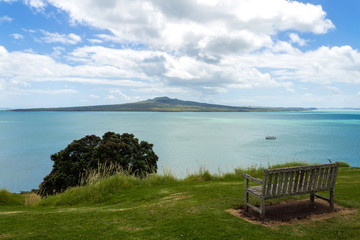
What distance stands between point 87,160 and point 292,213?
59.9 ft

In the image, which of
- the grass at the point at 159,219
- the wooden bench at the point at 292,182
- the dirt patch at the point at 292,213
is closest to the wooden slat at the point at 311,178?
the wooden bench at the point at 292,182

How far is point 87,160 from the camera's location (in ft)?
67.2

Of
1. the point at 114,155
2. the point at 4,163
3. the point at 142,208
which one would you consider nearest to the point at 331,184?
the point at 142,208

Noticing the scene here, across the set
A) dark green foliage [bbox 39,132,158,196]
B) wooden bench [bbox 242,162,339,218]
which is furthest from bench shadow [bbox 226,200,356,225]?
dark green foliage [bbox 39,132,158,196]

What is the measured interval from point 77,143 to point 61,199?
13447 mm

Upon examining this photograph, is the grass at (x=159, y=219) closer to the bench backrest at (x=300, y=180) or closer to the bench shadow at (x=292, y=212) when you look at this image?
the bench shadow at (x=292, y=212)

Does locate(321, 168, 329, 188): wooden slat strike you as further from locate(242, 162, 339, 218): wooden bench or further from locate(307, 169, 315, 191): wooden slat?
locate(307, 169, 315, 191): wooden slat

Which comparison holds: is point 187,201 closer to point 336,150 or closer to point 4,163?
point 4,163

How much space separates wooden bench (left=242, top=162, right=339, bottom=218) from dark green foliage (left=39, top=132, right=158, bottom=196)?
14.4 meters

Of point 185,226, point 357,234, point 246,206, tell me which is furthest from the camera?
point 246,206

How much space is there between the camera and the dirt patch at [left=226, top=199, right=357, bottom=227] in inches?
217

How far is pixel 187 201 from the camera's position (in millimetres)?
7090

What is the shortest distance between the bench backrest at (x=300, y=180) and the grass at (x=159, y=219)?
0.81 m

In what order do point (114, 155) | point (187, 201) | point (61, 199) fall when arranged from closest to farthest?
point (187, 201)
point (61, 199)
point (114, 155)
